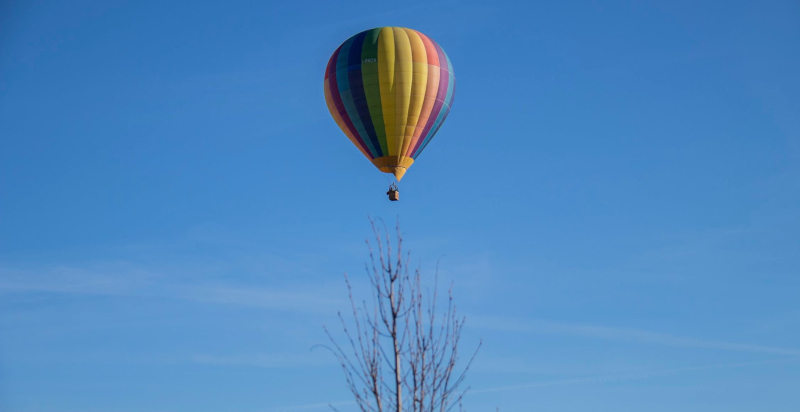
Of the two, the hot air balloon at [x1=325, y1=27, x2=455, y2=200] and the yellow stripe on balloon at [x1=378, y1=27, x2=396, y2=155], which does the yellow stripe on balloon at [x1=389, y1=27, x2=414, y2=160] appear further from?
the yellow stripe on balloon at [x1=378, y1=27, x2=396, y2=155]

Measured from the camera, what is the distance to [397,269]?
16.7m

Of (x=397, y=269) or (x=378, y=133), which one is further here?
(x=378, y=133)

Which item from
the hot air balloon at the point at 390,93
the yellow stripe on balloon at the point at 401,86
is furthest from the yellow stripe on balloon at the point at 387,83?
the yellow stripe on balloon at the point at 401,86

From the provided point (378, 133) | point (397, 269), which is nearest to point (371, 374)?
point (397, 269)

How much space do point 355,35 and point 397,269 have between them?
126ft

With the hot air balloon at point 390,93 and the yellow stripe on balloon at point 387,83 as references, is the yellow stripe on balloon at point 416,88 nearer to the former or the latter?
the hot air balloon at point 390,93

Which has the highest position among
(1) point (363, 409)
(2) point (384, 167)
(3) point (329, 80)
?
(3) point (329, 80)

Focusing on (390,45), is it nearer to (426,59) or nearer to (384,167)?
(426,59)

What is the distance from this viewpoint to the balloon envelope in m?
51.2

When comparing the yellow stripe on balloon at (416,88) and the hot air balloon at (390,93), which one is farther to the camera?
the yellow stripe on balloon at (416,88)

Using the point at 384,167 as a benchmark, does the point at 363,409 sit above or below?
below

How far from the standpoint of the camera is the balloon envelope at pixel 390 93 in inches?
2016

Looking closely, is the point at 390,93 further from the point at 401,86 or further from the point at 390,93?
the point at 401,86

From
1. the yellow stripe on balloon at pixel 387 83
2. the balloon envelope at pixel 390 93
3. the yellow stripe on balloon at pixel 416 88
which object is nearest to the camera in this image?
the yellow stripe on balloon at pixel 387 83
